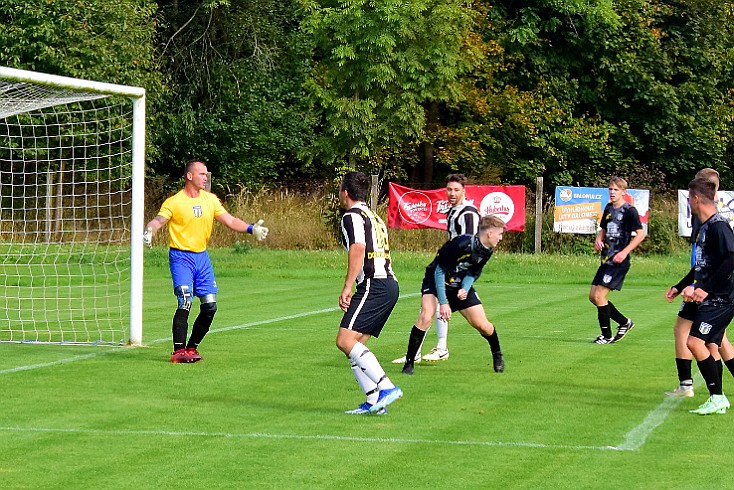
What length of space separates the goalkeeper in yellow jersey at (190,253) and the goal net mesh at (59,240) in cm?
192

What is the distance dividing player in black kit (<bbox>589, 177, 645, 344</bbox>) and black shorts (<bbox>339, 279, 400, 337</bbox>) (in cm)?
570

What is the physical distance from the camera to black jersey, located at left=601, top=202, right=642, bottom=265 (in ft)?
50.4

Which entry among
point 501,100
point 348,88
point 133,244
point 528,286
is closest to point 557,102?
point 501,100

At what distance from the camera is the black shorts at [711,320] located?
10195 mm

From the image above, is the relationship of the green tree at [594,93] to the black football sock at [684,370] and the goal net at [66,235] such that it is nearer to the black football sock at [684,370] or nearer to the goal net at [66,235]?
the goal net at [66,235]

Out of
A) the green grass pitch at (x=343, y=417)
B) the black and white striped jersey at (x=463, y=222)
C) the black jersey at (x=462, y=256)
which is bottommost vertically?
the green grass pitch at (x=343, y=417)

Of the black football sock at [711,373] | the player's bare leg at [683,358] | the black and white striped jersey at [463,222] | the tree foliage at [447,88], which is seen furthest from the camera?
the tree foliage at [447,88]

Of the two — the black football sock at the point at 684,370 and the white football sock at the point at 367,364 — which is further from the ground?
the white football sock at the point at 367,364

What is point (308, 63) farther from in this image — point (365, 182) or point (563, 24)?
point (365, 182)

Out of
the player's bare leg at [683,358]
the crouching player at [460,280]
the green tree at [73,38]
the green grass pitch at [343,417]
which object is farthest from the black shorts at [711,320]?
the green tree at [73,38]

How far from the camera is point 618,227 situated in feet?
50.7

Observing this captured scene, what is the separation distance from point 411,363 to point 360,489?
16.0 feet

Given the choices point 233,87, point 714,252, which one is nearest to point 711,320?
point 714,252

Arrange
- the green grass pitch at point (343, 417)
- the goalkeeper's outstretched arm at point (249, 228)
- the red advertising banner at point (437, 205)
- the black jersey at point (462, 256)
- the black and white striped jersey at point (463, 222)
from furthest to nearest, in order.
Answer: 1. the red advertising banner at point (437, 205)
2. the goalkeeper's outstretched arm at point (249, 228)
3. the black and white striped jersey at point (463, 222)
4. the black jersey at point (462, 256)
5. the green grass pitch at point (343, 417)
